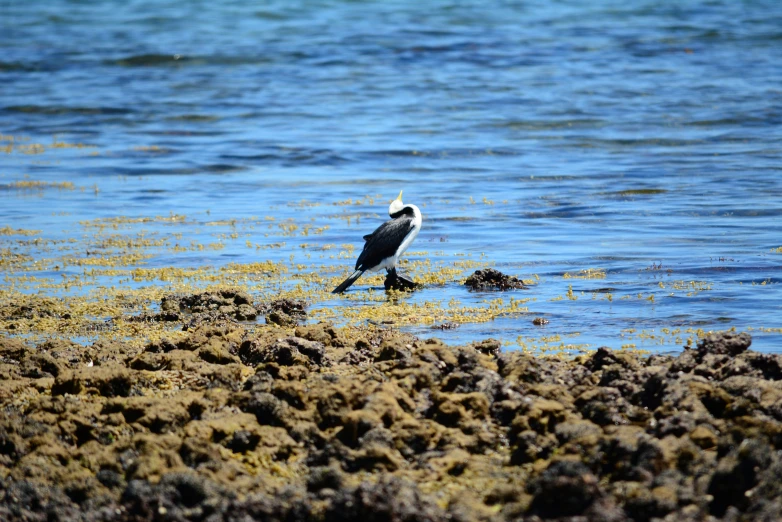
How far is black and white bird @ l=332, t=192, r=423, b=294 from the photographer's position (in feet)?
33.2

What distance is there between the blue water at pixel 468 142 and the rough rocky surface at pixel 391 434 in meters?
1.50

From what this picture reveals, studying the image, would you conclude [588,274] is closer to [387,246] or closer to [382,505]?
[387,246]

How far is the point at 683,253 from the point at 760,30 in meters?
25.3

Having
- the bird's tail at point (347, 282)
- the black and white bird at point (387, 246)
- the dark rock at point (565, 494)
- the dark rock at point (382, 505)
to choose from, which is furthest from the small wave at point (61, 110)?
the dark rock at point (565, 494)

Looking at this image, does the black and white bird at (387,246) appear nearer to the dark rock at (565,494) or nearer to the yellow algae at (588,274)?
the yellow algae at (588,274)

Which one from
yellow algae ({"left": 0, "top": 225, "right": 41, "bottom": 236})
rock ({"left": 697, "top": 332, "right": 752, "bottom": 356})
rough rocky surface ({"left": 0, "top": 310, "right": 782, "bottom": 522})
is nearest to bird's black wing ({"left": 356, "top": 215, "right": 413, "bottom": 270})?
rough rocky surface ({"left": 0, "top": 310, "right": 782, "bottom": 522})

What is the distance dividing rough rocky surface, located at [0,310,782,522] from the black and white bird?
2.97 metres

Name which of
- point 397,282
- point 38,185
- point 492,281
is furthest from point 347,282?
point 38,185

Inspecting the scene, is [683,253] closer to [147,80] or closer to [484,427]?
[484,427]

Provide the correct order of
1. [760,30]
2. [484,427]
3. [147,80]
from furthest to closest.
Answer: [760,30]
[147,80]
[484,427]

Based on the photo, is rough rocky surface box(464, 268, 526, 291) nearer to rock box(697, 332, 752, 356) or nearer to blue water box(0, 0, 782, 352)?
blue water box(0, 0, 782, 352)

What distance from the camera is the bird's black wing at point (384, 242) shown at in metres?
10.1

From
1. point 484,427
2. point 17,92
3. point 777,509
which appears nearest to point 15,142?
point 17,92

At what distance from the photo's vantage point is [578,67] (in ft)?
93.8
